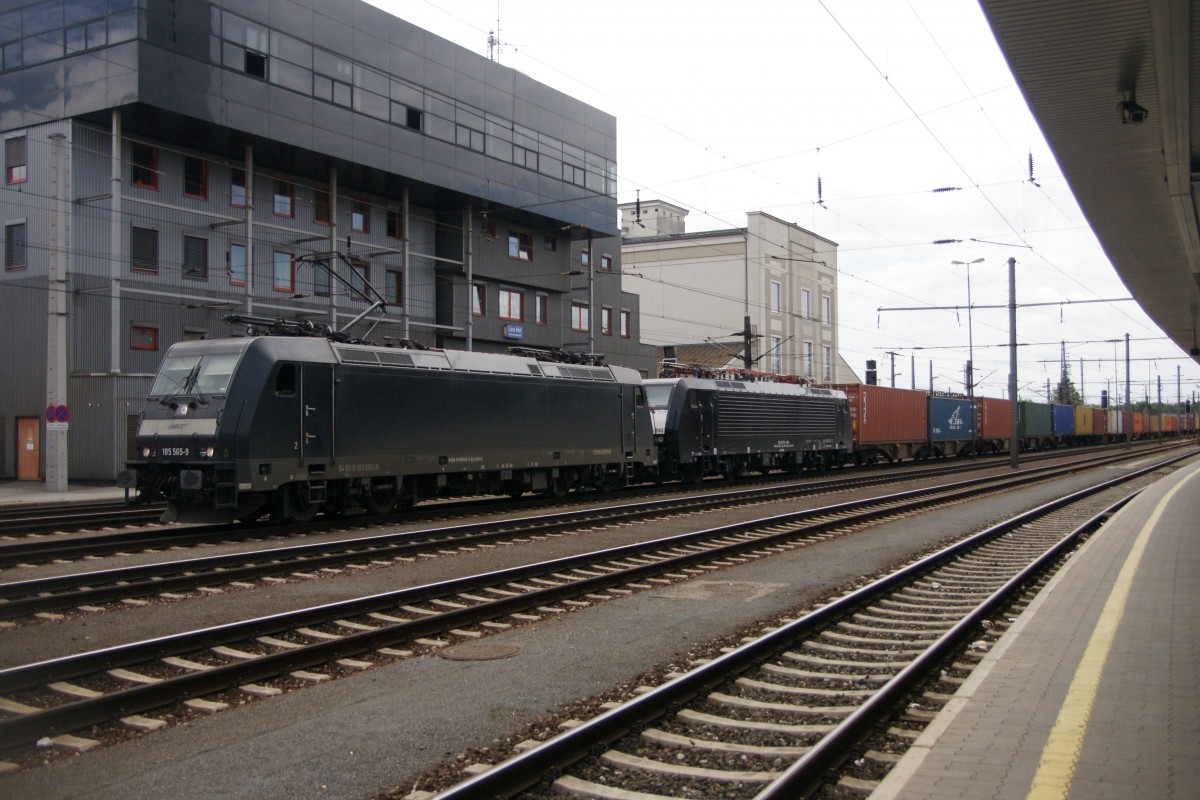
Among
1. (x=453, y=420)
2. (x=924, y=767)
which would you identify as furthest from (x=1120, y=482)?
(x=924, y=767)

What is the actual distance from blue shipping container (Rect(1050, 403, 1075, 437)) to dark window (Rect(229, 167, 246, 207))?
51.0 metres

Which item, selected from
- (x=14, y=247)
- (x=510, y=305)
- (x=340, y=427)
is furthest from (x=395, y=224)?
(x=340, y=427)

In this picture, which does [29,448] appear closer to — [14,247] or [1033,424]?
[14,247]

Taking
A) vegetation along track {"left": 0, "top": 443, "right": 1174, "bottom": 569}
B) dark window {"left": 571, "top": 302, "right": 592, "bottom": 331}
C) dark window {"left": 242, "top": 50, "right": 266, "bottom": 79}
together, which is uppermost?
dark window {"left": 242, "top": 50, "right": 266, "bottom": 79}

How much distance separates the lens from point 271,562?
12.8 metres

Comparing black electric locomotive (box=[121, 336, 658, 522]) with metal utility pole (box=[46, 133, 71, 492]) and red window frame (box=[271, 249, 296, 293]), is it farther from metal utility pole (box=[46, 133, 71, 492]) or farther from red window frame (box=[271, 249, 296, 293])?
red window frame (box=[271, 249, 296, 293])

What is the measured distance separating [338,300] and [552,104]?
44.0 ft

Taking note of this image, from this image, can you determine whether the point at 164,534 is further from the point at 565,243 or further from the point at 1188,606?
the point at 565,243

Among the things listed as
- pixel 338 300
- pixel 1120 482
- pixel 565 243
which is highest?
pixel 565 243

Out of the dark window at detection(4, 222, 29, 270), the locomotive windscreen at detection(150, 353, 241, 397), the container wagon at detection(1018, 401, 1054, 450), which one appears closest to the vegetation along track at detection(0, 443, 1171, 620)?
the locomotive windscreen at detection(150, 353, 241, 397)

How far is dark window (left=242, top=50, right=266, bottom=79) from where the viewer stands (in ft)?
102

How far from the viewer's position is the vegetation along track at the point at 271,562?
10.2 m

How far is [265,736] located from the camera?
5.96 metres

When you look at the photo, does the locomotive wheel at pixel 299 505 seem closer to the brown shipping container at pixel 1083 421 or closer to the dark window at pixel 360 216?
the dark window at pixel 360 216
